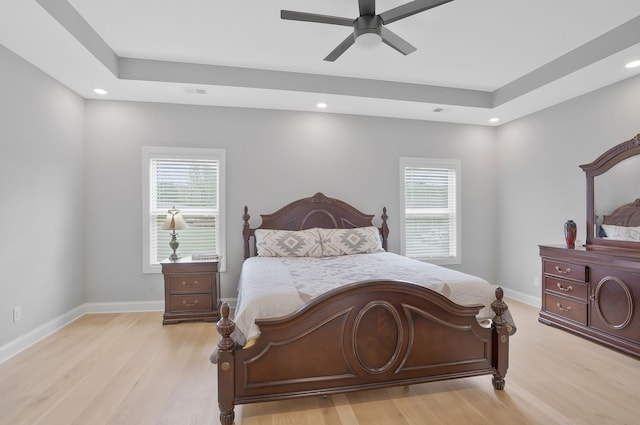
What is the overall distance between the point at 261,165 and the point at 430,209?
8.47 ft

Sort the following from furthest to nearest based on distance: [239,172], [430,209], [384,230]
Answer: [430,209], [384,230], [239,172]

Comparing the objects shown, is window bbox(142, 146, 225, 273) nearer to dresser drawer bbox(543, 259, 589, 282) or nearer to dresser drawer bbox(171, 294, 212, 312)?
dresser drawer bbox(171, 294, 212, 312)

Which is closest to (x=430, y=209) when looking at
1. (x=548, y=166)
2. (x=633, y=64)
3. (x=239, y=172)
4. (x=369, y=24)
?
(x=548, y=166)

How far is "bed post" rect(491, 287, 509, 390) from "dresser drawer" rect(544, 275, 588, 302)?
1634 mm

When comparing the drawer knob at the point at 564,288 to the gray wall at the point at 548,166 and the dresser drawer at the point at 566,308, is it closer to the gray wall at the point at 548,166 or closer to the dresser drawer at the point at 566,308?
the dresser drawer at the point at 566,308

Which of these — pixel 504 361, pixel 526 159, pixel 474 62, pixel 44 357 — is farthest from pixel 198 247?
pixel 526 159

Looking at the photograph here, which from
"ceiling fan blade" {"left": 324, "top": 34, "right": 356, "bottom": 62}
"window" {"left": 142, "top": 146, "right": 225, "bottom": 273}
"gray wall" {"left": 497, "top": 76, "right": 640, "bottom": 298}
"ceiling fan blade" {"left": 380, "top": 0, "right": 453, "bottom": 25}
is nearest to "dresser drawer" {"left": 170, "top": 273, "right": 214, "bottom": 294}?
"window" {"left": 142, "top": 146, "right": 225, "bottom": 273}

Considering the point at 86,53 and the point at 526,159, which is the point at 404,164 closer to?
the point at 526,159

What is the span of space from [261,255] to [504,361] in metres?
2.58

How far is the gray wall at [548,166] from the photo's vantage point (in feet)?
10.8

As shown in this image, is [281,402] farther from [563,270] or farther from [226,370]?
[563,270]

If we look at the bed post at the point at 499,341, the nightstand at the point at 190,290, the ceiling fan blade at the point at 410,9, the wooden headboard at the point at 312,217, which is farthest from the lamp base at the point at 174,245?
the bed post at the point at 499,341

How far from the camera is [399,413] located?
1.94 meters

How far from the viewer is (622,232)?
10.0 ft
